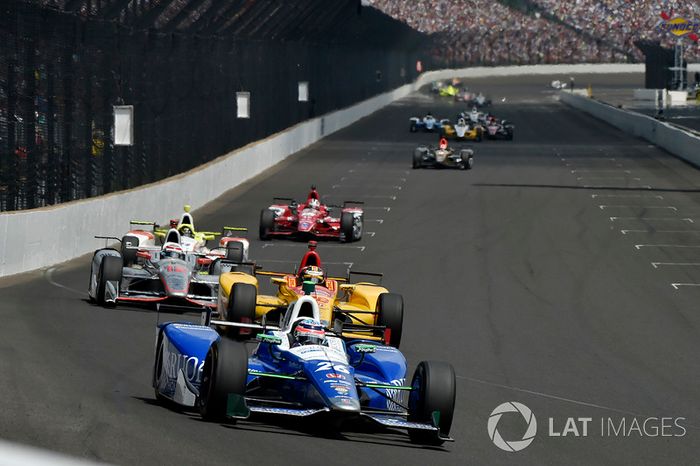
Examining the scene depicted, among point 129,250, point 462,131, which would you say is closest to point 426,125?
point 462,131

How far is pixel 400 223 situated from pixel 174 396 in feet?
65.8

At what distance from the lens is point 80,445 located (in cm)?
928

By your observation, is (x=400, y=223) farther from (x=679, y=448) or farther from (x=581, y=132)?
(x=581, y=132)

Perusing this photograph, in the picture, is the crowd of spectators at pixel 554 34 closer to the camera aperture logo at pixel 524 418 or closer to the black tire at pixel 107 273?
the black tire at pixel 107 273

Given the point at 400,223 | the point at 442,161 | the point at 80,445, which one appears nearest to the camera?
the point at 80,445

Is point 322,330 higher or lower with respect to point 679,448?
higher

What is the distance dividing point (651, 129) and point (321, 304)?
45972 millimetres

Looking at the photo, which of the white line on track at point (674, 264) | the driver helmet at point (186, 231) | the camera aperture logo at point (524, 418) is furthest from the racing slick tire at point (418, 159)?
the camera aperture logo at point (524, 418)

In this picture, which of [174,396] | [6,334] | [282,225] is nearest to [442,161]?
[282,225]

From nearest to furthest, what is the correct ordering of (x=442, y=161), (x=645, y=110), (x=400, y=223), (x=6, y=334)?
1. (x=6, y=334)
2. (x=400, y=223)
3. (x=442, y=161)
4. (x=645, y=110)

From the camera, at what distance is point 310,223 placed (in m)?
27.5

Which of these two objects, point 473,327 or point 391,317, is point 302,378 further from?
point 473,327

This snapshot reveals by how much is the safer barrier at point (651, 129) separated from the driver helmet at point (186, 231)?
96.7 ft

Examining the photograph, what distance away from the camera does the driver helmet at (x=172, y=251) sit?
18.6 m
